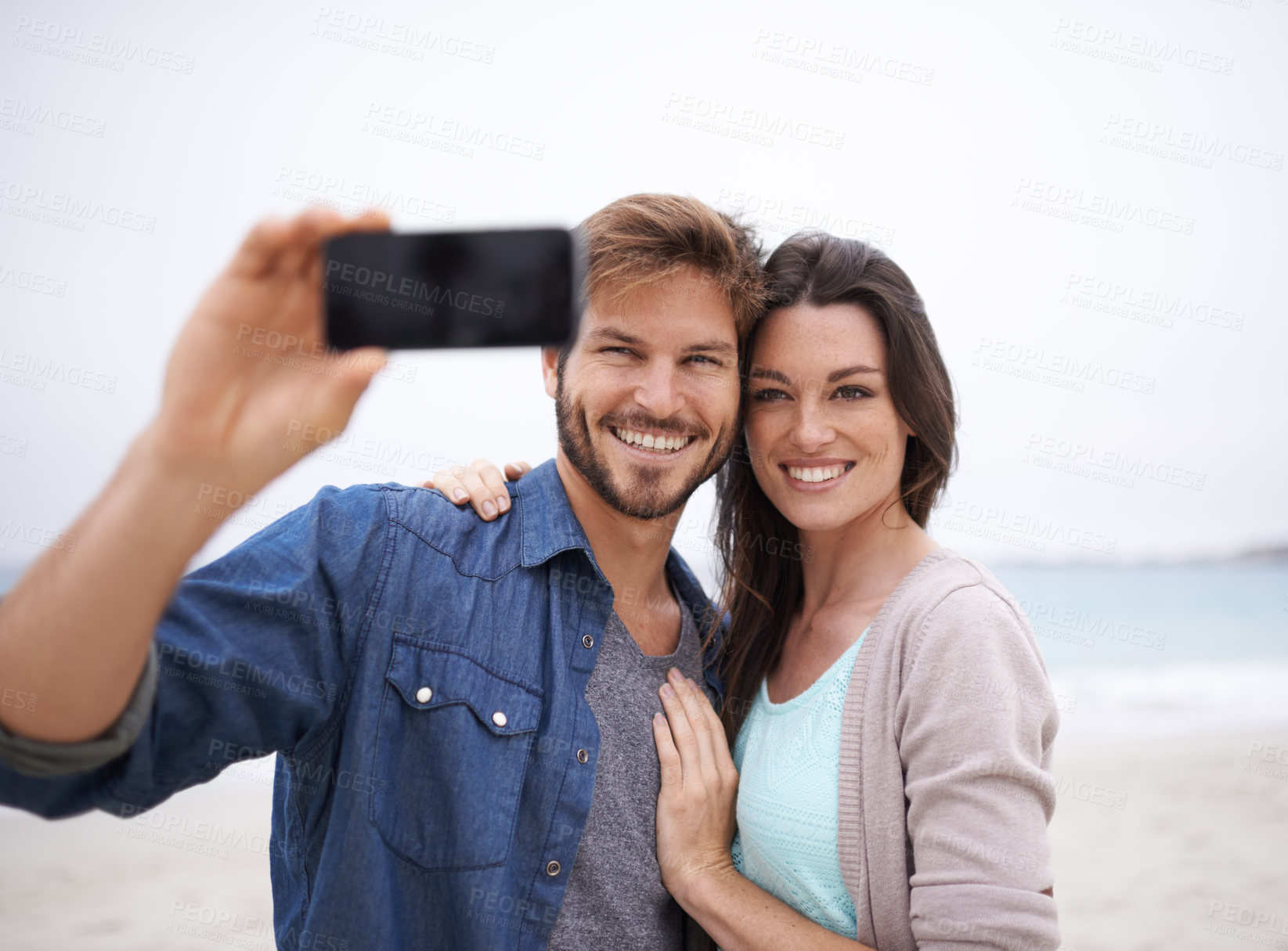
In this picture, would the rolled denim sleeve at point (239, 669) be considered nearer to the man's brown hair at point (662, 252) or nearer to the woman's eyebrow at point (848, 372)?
the man's brown hair at point (662, 252)

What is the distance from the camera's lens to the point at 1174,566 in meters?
23.2

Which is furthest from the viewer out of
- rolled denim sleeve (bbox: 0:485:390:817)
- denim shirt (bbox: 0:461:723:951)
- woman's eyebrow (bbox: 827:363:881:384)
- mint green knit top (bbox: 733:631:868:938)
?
woman's eyebrow (bbox: 827:363:881:384)

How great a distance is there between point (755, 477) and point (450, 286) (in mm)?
1845

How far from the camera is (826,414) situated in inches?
94.5

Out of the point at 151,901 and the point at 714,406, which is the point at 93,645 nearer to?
the point at 714,406

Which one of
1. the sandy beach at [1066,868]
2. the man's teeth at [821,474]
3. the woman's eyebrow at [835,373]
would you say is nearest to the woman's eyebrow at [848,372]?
the woman's eyebrow at [835,373]

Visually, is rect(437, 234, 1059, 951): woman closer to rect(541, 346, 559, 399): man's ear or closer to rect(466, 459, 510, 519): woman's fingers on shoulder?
rect(466, 459, 510, 519): woman's fingers on shoulder

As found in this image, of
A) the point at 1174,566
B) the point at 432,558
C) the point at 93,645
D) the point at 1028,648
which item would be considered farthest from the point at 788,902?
the point at 1174,566

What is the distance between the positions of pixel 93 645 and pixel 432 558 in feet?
2.95

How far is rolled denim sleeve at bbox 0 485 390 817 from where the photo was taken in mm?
1308

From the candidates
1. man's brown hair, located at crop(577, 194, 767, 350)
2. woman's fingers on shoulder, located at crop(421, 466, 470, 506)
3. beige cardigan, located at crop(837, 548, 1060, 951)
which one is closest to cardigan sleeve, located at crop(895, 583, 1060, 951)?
beige cardigan, located at crop(837, 548, 1060, 951)

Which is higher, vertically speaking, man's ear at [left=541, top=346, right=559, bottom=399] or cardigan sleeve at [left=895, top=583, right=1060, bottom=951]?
man's ear at [left=541, top=346, right=559, bottom=399]

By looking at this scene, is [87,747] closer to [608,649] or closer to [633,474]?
[608,649]

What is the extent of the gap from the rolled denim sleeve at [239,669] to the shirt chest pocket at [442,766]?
138mm
